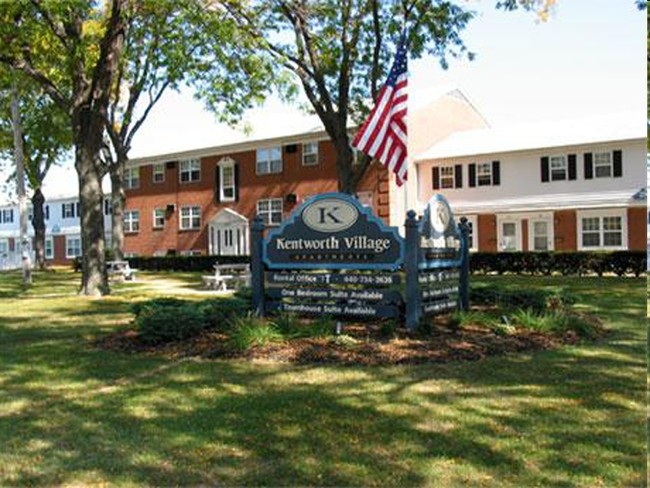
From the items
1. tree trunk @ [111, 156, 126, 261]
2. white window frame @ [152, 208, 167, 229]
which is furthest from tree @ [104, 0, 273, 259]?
white window frame @ [152, 208, 167, 229]

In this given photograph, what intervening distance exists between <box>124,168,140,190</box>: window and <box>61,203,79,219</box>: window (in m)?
11.5

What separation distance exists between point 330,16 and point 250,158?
64.1 ft

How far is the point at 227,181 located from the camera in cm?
4266

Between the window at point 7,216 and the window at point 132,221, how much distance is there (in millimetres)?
22178

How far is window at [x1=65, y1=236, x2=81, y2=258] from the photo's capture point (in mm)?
56553

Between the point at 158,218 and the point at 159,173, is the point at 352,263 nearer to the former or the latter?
the point at 158,218

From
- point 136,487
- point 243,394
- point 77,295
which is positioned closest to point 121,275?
point 77,295

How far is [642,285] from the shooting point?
20219mm

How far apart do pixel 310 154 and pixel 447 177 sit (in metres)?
7.42

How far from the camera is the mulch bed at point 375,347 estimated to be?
8.69 m

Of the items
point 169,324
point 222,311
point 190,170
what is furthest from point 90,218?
point 190,170

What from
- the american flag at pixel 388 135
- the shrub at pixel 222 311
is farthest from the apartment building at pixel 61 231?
the shrub at pixel 222 311

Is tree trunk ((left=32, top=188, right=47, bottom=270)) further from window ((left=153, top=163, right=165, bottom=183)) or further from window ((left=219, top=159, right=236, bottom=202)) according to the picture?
window ((left=219, top=159, right=236, bottom=202))

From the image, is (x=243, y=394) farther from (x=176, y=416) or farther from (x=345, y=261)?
(x=345, y=261)
